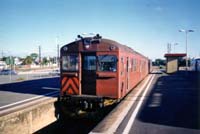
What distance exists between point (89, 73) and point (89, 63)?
0.46 meters

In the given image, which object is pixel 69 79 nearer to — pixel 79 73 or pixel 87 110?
pixel 79 73

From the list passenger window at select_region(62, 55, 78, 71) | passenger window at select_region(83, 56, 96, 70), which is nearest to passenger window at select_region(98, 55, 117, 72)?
passenger window at select_region(83, 56, 96, 70)

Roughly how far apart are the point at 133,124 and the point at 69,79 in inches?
173

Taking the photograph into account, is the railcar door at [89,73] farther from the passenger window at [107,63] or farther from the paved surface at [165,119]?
the paved surface at [165,119]

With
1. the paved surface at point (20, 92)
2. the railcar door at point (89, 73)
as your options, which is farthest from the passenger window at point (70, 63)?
the paved surface at point (20, 92)

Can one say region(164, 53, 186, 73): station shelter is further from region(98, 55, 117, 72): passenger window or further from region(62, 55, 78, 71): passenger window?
region(62, 55, 78, 71): passenger window

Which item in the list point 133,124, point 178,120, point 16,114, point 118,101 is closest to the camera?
point 133,124

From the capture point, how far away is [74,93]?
10812 millimetres

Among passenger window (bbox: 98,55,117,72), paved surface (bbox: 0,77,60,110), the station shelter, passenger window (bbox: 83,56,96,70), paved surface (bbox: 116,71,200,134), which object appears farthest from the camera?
the station shelter

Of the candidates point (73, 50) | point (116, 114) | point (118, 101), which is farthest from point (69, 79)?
point (116, 114)

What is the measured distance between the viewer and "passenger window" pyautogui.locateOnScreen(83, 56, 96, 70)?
1076 centimetres

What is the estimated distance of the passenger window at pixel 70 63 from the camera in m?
10.8

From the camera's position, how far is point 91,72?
10.8 meters

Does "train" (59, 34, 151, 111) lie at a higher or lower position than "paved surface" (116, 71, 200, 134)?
higher
